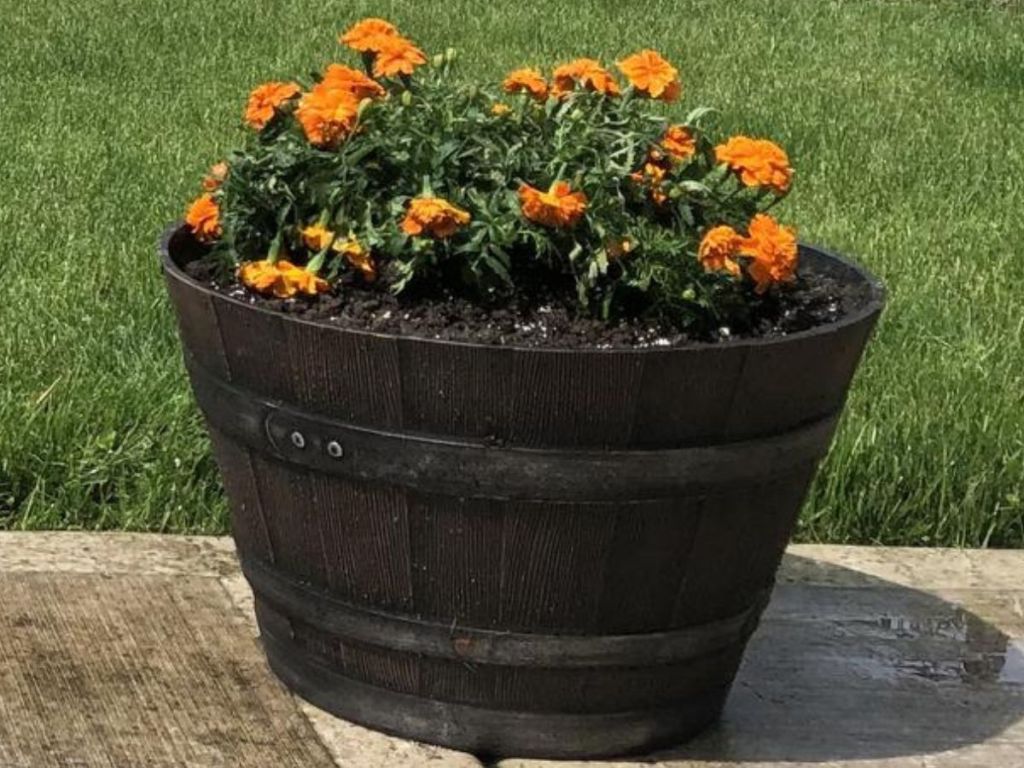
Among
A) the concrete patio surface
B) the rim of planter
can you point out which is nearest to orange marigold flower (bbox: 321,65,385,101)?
the rim of planter

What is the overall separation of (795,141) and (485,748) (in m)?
5.25

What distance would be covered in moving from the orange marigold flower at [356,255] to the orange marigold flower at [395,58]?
0.30 m

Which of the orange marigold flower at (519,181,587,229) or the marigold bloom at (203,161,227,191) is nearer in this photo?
the orange marigold flower at (519,181,587,229)

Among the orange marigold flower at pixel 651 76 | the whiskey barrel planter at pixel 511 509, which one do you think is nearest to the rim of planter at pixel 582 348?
the whiskey barrel planter at pixel 511 509

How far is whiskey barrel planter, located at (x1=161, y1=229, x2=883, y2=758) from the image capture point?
2.57 meters

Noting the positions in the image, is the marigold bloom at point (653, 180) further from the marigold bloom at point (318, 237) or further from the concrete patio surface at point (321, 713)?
the concrete patio surface at point (321, 713)

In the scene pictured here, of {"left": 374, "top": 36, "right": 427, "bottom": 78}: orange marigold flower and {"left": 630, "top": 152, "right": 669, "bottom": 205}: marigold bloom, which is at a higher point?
{"left": 374, "top": 36, "right": 427, "bottom": 78}: orange marigold flower

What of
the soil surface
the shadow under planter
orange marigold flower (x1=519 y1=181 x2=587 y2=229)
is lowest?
the shadow under planter

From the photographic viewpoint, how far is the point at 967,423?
4219 mm

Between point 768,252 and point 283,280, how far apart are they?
2.27ft

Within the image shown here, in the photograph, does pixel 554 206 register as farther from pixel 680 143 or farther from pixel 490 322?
pixel 680 143

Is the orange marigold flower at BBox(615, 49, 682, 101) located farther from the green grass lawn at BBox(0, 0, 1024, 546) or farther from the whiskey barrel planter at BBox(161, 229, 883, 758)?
the green grass lawn at BBox(0, 0, 1024, 546)

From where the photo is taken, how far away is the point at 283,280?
2.79 m

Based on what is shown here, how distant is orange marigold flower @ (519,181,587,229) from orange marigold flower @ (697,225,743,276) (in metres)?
0.18
